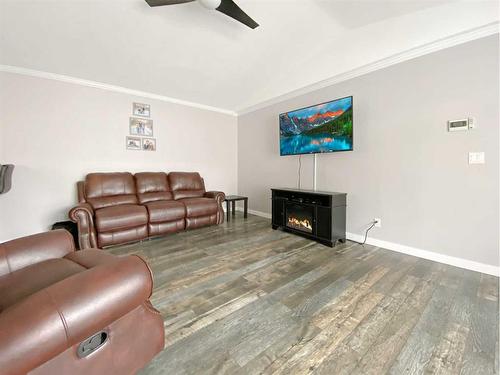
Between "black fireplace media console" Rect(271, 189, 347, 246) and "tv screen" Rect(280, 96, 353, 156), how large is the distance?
700mm

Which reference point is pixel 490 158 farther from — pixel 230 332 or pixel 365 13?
pixel 230 332

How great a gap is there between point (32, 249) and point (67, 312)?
906 millimetres

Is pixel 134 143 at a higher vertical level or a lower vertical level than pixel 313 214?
higher

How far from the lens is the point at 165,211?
126 inches

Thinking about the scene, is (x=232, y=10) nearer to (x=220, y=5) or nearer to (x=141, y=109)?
(x=220, y=5)

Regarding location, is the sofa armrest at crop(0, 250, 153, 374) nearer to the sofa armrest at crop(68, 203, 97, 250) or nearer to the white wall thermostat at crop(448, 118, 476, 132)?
the sofa armrest at crop(68, 203, 97, 250)

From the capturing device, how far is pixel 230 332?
4.55 feet

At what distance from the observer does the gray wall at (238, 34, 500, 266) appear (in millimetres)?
2150

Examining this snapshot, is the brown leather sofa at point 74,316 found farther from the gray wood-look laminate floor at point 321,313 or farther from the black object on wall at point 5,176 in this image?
the black object on wall at point 5,176

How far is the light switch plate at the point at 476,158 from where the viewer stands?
2.16m

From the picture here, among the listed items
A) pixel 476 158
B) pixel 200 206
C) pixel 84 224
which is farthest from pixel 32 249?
pixel 476 158

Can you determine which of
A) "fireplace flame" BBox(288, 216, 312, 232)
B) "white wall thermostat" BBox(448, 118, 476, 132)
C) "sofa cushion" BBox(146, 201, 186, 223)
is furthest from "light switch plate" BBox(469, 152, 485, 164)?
"sofa cushion" BBox(146, 201, 186, 223)

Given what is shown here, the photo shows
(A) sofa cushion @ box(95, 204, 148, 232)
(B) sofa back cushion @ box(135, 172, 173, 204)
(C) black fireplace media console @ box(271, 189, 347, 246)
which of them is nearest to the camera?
(A) sofa cushion @ box(95, 204, 148, 232)

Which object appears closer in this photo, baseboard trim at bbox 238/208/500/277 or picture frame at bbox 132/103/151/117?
baseboard trim at bbox 238/208/500/277
